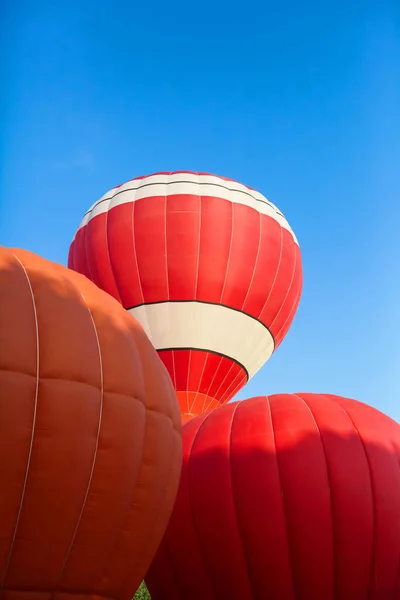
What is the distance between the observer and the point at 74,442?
134 inches

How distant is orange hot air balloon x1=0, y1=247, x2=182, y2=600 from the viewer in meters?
3.27

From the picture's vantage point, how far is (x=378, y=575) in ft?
16.9

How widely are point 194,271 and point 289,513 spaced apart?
4041 mm

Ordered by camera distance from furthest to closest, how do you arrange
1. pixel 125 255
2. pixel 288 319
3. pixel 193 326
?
pixel 288 319 → pixel 125 255 → pixel 193 326

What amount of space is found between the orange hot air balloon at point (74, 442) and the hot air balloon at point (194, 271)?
4.41m

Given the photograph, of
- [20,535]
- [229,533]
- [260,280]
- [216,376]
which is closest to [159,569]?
[229,533]

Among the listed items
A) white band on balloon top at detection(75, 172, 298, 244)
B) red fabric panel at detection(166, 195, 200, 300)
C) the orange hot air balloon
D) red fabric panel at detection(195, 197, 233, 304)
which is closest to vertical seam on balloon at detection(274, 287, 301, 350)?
white band on balloon top at detection(75, 172, 298, 244)

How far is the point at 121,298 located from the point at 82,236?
136 centimetres

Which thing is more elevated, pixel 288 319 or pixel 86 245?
pixel 86 245

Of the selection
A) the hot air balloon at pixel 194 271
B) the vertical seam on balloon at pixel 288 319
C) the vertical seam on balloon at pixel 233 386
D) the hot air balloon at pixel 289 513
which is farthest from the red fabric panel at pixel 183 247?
the hot air balloon at pixel 289 513

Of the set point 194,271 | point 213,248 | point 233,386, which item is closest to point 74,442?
point 194,271

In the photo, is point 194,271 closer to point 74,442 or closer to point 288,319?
point 288,319

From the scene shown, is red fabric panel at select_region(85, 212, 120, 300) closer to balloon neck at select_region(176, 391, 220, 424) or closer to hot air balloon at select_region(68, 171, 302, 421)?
hot air balloon at select_region(68, 171, 302, 421)

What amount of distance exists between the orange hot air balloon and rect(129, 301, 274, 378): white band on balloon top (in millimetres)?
4381
